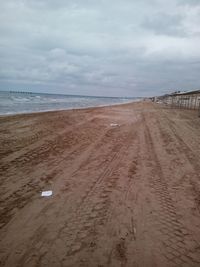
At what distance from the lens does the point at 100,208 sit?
3891 mm

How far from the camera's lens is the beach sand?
2.83 meters

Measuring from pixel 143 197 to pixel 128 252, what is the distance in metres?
1.58

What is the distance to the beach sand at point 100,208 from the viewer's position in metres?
2.83

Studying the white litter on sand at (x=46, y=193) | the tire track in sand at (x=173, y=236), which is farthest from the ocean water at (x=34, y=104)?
the tire track in sand at (x=173, y=236)

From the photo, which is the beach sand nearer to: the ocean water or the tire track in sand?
the tire track in sand

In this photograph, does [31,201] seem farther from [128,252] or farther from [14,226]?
[128,252]

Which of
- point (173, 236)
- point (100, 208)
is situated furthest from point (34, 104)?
point (173, 236)

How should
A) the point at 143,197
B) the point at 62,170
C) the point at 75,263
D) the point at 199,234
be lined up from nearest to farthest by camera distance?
the point at 75,263 < the point at 199,234 < the point at 143,197 < the point at 62,170

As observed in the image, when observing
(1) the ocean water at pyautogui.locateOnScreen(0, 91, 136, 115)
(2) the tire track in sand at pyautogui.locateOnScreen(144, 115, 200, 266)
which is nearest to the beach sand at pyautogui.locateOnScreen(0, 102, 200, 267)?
(2) the tire track in sand at pyautogui.locateOnScreen(144, 115, 200, 266)

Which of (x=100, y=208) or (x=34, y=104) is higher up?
(x=34, y=104)

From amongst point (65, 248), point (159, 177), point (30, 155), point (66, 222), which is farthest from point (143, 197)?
point (30, 155)

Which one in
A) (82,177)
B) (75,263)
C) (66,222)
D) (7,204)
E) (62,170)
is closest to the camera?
(75,263)

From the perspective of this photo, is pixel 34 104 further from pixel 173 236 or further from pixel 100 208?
pixel 173 236

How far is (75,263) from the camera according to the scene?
8.79 ft
